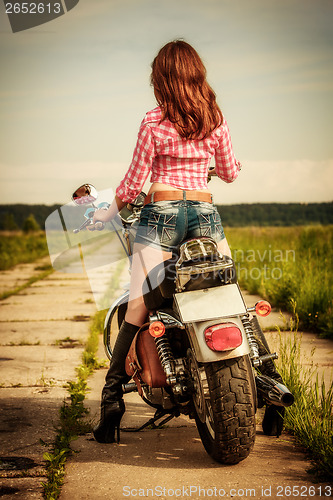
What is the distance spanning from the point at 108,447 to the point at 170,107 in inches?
73.1

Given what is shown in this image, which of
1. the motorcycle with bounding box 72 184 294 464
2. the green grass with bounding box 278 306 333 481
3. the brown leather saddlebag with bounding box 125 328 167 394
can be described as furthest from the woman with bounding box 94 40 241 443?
the green grass with bounding box 278 306 333 481

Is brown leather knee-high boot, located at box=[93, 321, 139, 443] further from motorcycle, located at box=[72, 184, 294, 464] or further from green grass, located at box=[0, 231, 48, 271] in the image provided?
green grass, located at box=[0, 231, 48, 271]

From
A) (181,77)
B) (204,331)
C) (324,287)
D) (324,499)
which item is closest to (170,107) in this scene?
(181,77)

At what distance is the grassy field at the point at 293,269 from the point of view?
233 inches

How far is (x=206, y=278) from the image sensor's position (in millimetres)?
2699

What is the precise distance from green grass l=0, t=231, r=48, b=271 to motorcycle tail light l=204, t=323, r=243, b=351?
1136 centimetres

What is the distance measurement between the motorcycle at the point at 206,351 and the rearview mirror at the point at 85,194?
612 mm

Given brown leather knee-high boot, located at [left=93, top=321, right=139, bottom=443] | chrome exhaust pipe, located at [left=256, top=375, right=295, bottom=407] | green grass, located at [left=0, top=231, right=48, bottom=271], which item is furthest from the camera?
green grass, located at [left=0, top=231, right=48, bottom=271]

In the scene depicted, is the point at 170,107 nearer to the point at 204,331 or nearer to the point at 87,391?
the point at 204,331

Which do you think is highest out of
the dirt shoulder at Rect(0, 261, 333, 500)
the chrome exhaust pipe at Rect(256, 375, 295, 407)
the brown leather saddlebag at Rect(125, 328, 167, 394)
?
the brown leather saddlebag at Rect(125, 328, 167, 394)

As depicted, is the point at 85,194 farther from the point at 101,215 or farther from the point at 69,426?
the point at 69,426

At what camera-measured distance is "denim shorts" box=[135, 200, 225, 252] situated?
290cm

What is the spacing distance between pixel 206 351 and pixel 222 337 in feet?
0.31

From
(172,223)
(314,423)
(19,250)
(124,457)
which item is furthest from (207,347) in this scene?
(19,250)
